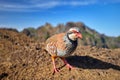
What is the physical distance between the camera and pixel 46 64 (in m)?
12.0

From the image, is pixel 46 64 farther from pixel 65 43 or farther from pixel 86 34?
pixel 86 34

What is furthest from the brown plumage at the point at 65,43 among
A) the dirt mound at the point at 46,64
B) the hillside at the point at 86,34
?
the hillside at the point at 86,34

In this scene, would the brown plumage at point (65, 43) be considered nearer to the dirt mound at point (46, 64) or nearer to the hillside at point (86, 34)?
the dirt mound at point (46, 64)

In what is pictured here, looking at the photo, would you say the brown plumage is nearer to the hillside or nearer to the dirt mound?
the dirt mound

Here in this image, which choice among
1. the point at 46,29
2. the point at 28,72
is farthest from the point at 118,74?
the point at 46,29

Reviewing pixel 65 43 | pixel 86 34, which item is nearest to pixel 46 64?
pixel 65 43

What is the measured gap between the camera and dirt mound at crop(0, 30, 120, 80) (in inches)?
437

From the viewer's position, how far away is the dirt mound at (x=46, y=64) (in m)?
11.1

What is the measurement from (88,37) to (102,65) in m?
125

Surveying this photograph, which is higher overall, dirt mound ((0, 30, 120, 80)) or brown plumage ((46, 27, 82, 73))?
brown plumage ((46, 27, 82, 73))

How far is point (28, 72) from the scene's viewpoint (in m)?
11.3

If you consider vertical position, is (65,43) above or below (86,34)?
below

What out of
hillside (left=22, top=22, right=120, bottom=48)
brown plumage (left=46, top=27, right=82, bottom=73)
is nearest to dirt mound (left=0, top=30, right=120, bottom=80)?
brown plumage (left=46, top=27, right=82, bottom=73)

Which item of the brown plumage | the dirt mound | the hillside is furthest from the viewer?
the hillside
